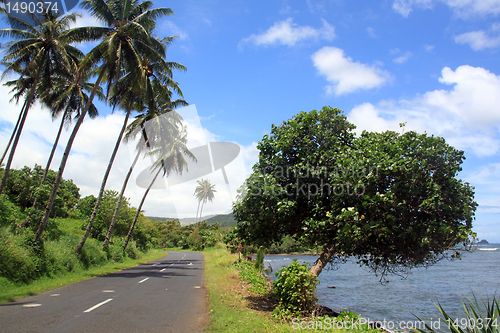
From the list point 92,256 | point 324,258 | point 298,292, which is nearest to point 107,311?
point 298,292

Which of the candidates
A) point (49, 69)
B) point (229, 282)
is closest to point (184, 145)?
point (49, 69)

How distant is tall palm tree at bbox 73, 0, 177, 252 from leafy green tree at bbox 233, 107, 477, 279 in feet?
39.7

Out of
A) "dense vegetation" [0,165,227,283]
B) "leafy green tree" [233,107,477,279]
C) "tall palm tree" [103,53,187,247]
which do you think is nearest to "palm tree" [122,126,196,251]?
"tall palm tree" [103,53,187,247]

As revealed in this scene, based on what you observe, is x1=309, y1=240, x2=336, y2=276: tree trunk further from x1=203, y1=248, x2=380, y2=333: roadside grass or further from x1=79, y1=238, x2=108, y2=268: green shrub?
x1=79, y1=238, x2=108, y2=268: green shrub

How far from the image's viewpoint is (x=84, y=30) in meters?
17.2

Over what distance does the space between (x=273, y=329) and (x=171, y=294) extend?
233 inches

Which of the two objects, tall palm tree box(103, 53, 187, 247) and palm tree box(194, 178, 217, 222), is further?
palm tree box(194, 178, 217, 222)

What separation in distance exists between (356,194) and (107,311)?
720cm

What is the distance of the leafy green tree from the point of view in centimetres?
704

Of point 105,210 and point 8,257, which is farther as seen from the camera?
point 105,210

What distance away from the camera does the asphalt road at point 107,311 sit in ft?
21.9

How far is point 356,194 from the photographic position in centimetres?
752

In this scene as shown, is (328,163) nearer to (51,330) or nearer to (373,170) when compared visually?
(373,170)

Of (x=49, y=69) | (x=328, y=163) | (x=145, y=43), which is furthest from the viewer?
(x=49, y=69)
